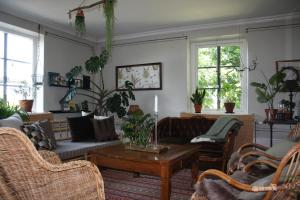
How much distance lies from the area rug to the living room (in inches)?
75.4

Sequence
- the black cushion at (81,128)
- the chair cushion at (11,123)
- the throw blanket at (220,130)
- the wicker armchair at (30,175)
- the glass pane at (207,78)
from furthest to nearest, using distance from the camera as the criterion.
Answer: the glass pane at (207,78) → the black cushion at (81,128) → the throw blanket at (220,130) → the chair cushion at (11,123) → the wicker armchair at (30,175)

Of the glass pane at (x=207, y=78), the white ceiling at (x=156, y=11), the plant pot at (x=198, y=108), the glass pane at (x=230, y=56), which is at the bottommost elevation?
the plant pot at (x=198, y=108)

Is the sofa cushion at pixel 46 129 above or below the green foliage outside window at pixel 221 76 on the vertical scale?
below

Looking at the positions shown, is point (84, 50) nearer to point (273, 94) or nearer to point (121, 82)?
point (121, 82)

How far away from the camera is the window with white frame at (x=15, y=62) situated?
177 inches

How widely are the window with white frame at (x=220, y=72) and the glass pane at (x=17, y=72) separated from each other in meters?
3.06

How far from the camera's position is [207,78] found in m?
5.32

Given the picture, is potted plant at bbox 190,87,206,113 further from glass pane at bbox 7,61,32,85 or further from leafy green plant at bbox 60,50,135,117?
glass pane at bbox 7,61,32,85

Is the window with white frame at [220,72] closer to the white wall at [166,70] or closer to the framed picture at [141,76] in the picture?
the white wall at [166,70]

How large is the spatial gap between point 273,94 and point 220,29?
1.55m

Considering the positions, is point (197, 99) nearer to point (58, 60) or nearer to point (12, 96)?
point (58, 60)

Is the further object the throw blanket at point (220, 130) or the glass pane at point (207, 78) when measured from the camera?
the glass pane at point (207, 78)

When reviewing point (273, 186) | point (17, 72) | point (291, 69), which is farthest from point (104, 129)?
point (291, 69)

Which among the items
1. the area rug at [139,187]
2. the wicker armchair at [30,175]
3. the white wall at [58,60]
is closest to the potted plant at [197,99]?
the area rug at [139,187]
